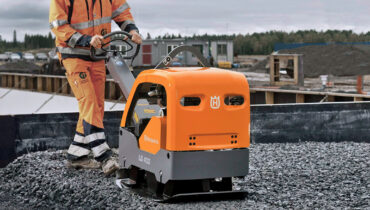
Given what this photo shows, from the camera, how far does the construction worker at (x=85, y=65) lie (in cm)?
691

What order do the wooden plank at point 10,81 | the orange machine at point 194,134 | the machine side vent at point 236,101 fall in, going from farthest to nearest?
the wooden plank at point 10,81
the machine side vent at point 236,101
the orange machine at point 194,134

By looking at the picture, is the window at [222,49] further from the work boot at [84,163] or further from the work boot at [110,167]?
the work boot at [110,167]

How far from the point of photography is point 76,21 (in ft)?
23.2

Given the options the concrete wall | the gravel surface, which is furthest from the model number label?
the concrete wall

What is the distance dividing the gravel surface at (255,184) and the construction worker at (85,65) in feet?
0.79

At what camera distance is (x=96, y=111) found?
718 centimetres

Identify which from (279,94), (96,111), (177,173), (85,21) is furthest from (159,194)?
(279,94)

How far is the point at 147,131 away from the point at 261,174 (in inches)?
80.4

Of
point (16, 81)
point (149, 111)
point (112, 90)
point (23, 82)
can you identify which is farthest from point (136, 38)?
point (16, 81)

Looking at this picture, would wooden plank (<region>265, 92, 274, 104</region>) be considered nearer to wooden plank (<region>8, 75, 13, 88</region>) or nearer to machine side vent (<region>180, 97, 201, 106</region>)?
machine side vent (<region>180, 97, 201, 106</region>)

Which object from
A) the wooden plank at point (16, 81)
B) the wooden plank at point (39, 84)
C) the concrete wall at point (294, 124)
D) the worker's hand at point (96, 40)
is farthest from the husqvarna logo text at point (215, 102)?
the wooden plank at point (16, 81)

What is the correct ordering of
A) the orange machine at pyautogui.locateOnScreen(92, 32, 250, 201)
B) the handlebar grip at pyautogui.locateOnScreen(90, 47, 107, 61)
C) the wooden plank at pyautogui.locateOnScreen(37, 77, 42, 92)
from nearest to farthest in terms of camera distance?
the orange machine at pyautogui.locateOnScreen(92, 32, 250, 201) < the handlebar grip at pyautogui.locateOnScreen(90, 47, 107, 61) < the wooden plank at pyautogui.locateOnScreen(37, 77, 42, 92)

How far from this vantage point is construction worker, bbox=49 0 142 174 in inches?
272

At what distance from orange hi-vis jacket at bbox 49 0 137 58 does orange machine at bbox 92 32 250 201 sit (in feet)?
4.32
